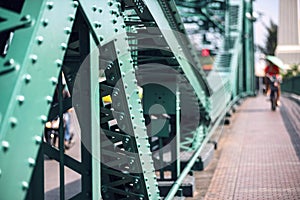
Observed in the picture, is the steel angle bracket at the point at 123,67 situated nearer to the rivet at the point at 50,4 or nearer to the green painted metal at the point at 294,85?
the rivet at the point at 50,4

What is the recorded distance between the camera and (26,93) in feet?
9.22

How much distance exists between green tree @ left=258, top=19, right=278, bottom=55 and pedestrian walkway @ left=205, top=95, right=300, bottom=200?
208 ft

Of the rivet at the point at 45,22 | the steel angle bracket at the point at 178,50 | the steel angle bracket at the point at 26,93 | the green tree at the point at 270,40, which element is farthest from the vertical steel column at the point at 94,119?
the green tree at the point at 270,40

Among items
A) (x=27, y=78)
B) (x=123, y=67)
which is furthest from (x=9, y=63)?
(x=123, y=67)

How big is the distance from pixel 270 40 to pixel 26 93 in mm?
77911

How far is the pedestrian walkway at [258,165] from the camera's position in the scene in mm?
7332

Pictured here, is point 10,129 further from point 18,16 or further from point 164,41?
point 164,41

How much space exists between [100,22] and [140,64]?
3.17 m

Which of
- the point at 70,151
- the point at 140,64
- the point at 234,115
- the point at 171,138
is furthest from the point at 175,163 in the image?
the point at 234,115

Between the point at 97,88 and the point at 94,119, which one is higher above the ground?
the point at 97,88

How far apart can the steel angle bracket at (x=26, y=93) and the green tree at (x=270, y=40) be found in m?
75.9

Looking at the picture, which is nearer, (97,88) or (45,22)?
(45,22)

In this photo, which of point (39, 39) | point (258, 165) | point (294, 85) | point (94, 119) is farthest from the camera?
point (294, 85)

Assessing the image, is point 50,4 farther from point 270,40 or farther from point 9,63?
point 270,40
